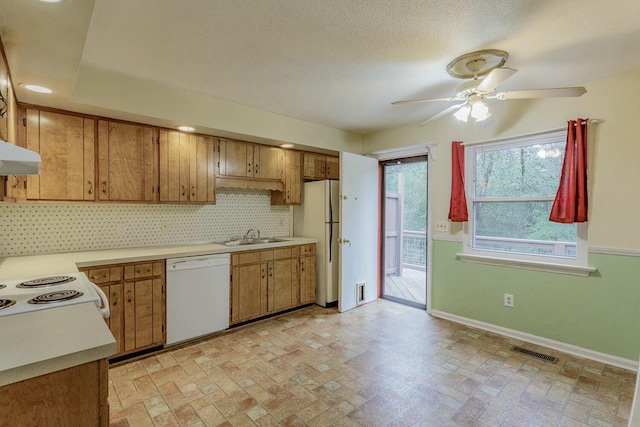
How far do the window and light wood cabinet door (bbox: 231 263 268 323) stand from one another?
2364mm

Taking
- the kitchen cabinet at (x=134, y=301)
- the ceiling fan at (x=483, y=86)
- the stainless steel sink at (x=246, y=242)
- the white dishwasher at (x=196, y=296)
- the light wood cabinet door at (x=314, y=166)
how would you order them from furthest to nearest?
the light wood cabinet door at (x=314, y=166), the stainless steel sink at (x=246, y=242), the white dishwasher at (x=196, y=296), the kitchen cabinet at (x=134, y=301), the ceiling fan at (x=483, y=86)

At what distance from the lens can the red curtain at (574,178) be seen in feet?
8.70

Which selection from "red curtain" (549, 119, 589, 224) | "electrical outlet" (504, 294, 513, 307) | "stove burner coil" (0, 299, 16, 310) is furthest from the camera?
"electrical outlet" (504, 294, 513, 307)

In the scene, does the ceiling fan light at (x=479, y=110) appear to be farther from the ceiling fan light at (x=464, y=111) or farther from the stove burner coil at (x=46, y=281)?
the stove burner coil at (x=46, y=281)

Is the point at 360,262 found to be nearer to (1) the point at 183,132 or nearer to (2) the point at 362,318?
(2) the point at 362,318

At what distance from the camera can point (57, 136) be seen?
2508 mm

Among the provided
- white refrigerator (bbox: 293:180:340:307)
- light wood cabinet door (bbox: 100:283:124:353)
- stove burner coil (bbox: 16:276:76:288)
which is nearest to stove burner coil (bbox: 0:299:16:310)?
stove burner coil (bbox: 16:276:76:288)

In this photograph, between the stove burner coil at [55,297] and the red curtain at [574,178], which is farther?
the red curtain at [574,178]

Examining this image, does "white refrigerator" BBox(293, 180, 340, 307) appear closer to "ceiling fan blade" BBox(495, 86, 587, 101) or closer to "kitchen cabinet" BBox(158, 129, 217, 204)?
"kitchen cabinet" BBox(158, 129, 217, 204)

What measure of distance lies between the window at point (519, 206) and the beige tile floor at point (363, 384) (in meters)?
0.90

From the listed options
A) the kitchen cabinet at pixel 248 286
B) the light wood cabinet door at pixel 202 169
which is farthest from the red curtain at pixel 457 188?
the light wood cabinet door at pixel 202 169

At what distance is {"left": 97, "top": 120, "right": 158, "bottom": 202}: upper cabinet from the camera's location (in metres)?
2.71

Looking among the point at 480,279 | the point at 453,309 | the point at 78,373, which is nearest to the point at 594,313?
the point at 480,279

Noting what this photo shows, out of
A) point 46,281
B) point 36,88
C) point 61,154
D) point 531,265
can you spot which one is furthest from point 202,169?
point 531,265
